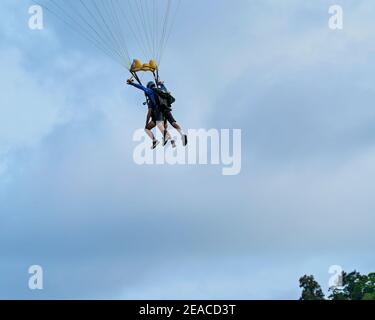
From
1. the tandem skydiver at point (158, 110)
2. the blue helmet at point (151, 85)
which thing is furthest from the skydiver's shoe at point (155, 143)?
the blue helmet at point (151, 85)

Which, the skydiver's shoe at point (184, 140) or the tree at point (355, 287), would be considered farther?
the tree at point (355, 287)

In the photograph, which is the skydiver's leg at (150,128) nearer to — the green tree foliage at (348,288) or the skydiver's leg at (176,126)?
the skydiver's leg at (176,126)

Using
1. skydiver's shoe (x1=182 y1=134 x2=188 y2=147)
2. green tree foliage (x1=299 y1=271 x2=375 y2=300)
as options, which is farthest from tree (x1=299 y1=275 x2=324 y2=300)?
skydiver's shoe (x1=182 y1=134 x2=188 y2=147)

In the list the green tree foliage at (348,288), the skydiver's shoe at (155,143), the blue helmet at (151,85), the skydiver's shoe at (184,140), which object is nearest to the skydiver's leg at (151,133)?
the skydiver's shoe at (155,143)

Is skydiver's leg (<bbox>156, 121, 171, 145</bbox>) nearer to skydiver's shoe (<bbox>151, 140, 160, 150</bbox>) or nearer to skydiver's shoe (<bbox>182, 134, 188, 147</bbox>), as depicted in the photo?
skydiver's shoe (<bbox>151, 140, 160, 150</bbox>)

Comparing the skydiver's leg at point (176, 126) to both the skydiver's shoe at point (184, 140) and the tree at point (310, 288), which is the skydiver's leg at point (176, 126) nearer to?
the skydiver's shoe at point (184, 140)

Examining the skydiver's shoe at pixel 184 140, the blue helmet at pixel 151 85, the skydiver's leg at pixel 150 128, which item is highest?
the blue helmet at pixel 151 85

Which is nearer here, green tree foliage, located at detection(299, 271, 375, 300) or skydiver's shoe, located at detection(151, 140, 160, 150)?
skydiver's shoe, located at detection(151, 140, 160, 150)

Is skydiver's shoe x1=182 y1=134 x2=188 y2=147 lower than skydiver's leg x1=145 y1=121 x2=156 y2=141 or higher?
lower

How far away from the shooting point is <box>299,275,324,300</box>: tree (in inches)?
4656

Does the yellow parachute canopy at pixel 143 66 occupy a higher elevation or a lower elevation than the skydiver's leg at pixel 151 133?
higher

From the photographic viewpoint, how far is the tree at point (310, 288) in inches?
4656
